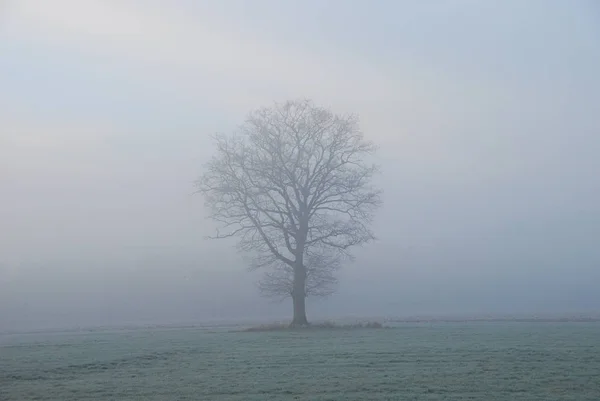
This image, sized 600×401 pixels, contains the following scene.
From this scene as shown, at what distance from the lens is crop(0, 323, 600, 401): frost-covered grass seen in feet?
58.3

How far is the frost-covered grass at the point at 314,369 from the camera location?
58.3 feet

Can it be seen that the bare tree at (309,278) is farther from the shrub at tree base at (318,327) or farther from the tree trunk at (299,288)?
the shrub at tree base at (318,327)

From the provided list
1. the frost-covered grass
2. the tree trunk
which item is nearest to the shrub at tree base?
the tree trunk

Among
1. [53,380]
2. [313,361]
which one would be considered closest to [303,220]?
[313,361]

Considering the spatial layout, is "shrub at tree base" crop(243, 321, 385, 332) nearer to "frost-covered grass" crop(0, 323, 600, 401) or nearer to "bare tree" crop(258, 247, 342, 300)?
"bare tree" crop(258, 247, 342, 300)

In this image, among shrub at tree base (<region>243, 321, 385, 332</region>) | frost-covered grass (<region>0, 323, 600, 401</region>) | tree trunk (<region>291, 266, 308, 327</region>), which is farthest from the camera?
tree trunk (<region>291, 266, 308, 327</region>)

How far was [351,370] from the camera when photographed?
21312 millimetres

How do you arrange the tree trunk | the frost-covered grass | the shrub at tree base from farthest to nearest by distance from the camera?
the tree trunk
the shrub at tree base
the frost-covered grass

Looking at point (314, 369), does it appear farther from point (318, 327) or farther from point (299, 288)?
point (299, 288)

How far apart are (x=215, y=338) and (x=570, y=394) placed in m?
19.8

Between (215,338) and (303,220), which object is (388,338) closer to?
(215,338)

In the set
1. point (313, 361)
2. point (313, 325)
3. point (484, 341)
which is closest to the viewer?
point (313, 361)

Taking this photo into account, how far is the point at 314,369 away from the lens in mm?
21594

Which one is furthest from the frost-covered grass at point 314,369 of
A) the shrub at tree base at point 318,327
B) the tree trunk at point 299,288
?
the tree trunk at point 299,288
